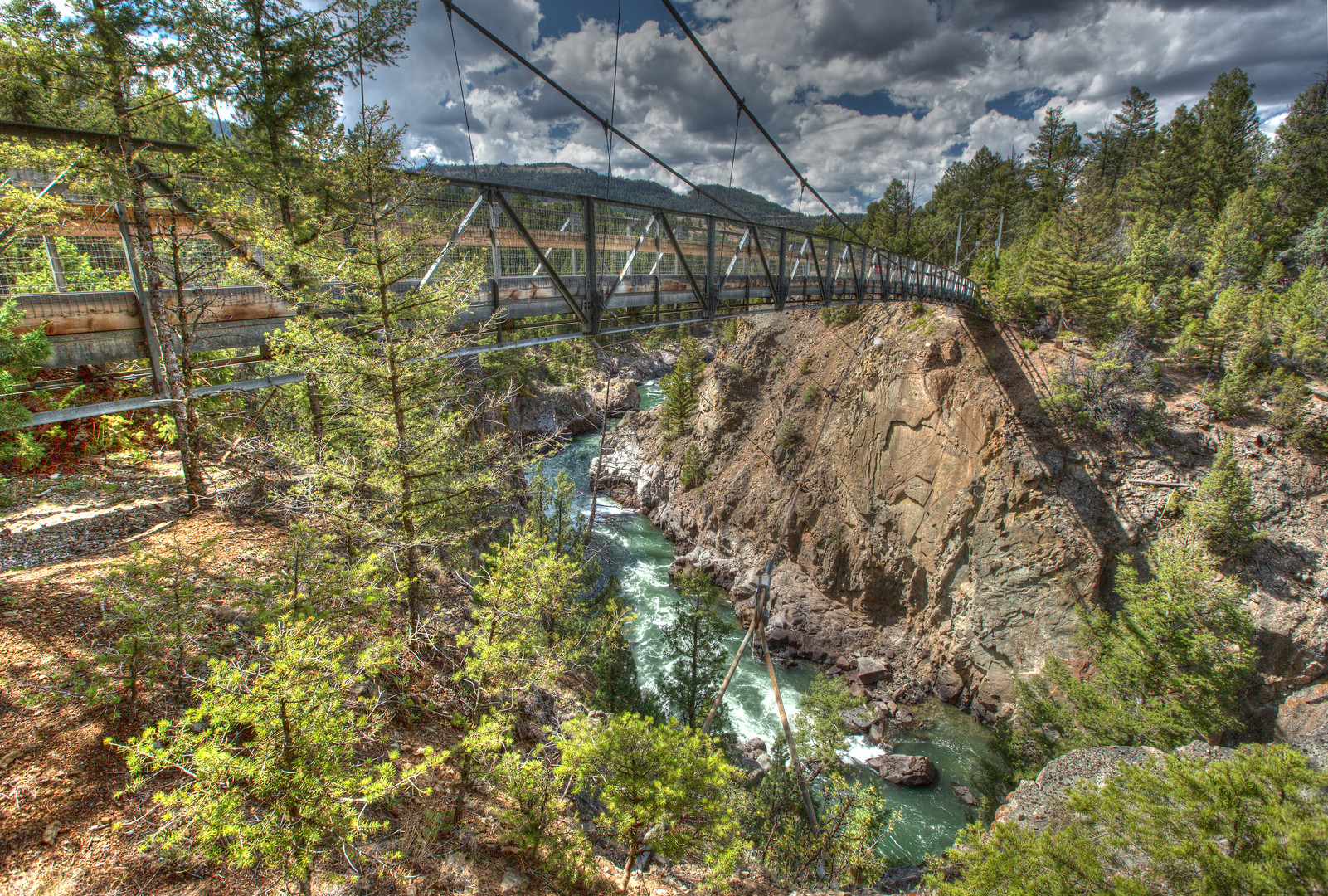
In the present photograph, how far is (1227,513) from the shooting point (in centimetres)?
1535

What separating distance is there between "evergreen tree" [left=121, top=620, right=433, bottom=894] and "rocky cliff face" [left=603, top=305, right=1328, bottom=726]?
20.1 meters

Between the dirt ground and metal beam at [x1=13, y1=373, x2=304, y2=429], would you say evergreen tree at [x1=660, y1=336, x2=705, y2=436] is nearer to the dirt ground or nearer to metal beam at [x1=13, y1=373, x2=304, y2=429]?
the dirt ground

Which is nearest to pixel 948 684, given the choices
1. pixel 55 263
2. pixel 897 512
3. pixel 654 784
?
pixel 897 512

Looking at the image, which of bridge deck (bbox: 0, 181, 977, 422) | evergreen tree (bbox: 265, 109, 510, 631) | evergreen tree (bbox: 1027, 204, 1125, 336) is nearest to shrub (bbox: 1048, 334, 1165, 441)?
evergreen tree (bbox: 1027, 204, 1125, 336)

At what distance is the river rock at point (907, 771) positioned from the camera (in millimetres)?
15852

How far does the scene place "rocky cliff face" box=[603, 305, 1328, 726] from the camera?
17.5 metres

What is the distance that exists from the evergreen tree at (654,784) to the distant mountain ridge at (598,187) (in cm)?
688

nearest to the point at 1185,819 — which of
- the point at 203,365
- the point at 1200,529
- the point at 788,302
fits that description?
the point at 788,302

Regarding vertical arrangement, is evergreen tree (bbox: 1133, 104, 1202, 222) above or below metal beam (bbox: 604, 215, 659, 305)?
above

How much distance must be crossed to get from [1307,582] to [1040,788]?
13141mm

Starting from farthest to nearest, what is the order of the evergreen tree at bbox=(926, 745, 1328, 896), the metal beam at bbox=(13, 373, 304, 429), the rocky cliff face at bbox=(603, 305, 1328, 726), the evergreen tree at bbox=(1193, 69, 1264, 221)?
the evergreen tree at bbox=(1193, 69, 1264, 221)
the rocky cliff face at bbox=(603, 305, 1328, 726)
the evergreen tree at bbox=(926, 745, 1328, 896)
the metal beam at bbox=(13, 373, 304, 429)

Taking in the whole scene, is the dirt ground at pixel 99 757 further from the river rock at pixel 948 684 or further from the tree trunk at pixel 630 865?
the river rock at pixel 948 684

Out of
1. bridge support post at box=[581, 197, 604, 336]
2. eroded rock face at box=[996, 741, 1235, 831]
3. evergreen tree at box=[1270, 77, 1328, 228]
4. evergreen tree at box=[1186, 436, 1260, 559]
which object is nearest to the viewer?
bridge support post at box=[581, 197, 604, 336]

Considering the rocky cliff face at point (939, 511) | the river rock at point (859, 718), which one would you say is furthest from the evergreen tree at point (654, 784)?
the rocky cliff face at point (939, 511)
